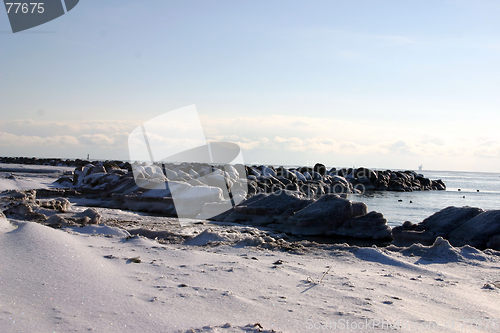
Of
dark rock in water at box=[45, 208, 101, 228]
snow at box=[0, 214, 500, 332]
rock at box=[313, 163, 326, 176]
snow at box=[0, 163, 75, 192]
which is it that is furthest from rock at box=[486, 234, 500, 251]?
rock at box=[313, 163, 326, 176]

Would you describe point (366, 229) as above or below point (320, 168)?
above

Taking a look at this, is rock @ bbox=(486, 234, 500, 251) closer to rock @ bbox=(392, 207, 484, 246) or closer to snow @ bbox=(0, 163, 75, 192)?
rock @ bbox=(392, 207, 484, 246)

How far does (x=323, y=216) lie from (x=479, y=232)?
527 centimetres

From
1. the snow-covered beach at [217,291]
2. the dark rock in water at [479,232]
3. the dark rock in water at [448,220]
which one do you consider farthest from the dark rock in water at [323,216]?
the snow-covered beach at [217,291]

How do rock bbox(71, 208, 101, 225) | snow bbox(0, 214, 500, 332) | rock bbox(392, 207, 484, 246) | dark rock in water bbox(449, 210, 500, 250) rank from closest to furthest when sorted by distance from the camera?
snow bbox(0, 214, 500, 332), rock bbox(71, 208, 101, 225), dark rock in water bbox(449, 210, 500, 250), rock bbox(392, 207, 484, 246)

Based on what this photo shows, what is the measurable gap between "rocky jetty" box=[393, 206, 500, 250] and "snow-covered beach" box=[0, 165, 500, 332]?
12.2ft

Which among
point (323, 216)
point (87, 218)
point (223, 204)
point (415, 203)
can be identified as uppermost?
point (87, 218)

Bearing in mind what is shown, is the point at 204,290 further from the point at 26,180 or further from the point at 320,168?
the point at 320,168

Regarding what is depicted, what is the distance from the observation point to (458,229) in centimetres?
1095

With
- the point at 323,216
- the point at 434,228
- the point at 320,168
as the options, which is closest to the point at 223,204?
the point at 323,216

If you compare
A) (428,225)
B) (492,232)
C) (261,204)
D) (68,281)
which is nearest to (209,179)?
(261,204)

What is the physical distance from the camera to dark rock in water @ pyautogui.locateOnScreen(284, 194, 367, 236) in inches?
517

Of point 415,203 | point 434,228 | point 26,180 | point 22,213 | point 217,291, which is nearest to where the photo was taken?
point 217,291

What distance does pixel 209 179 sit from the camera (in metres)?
21.5
